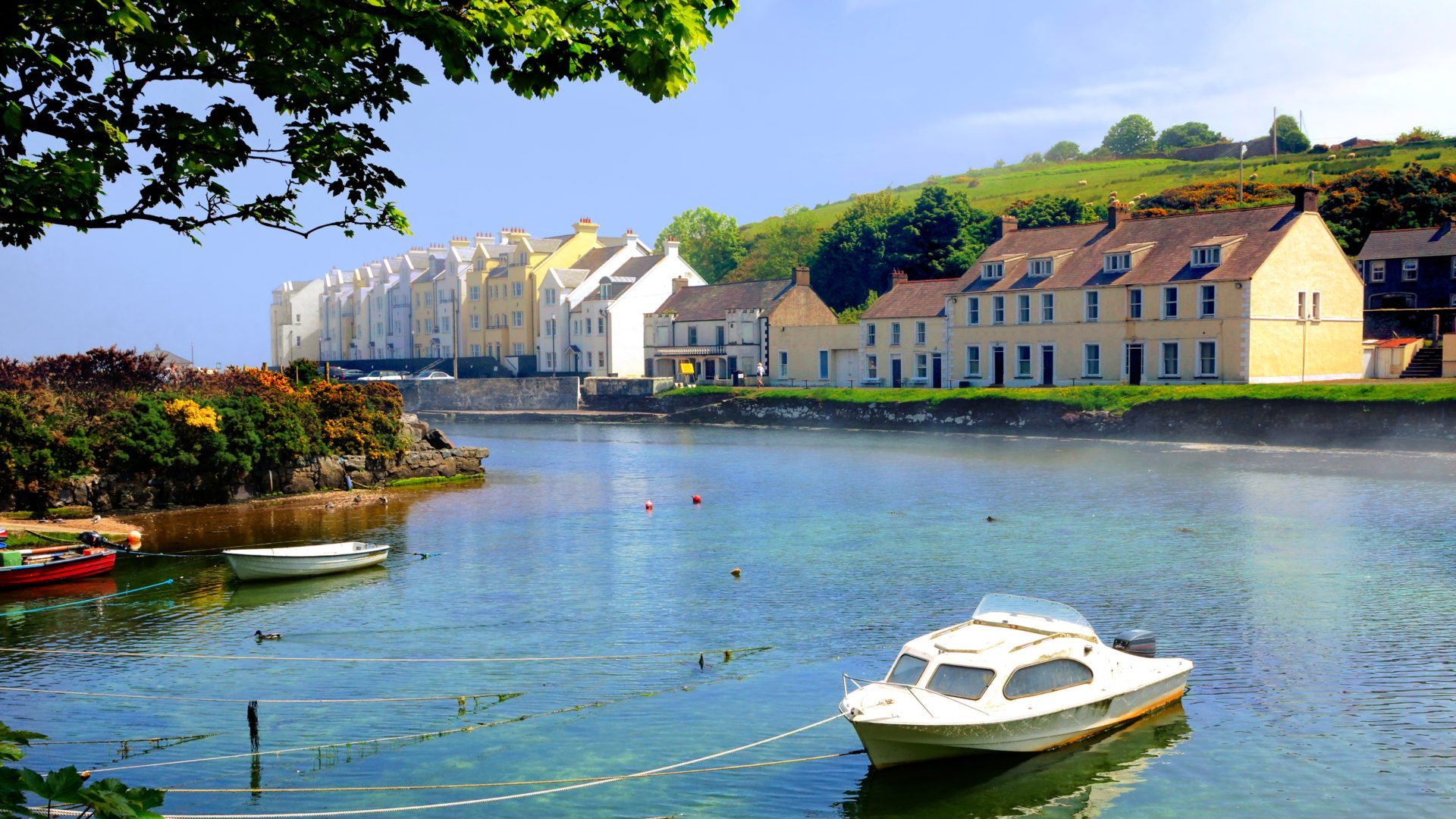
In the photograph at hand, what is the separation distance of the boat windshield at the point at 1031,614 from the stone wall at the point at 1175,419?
157ft

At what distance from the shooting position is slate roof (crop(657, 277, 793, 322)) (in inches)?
4230

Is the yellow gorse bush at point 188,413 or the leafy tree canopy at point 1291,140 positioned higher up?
the leafy tree canopy at point 1291,140

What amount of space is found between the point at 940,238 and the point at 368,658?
97524 mm

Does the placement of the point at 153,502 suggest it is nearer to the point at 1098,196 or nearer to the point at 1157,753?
the point at 1157,753

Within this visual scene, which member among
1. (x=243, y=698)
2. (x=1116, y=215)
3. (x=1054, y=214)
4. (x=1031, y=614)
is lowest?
(x=243, y=698)

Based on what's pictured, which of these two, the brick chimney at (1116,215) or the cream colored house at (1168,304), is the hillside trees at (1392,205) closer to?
the brick chimney at (1116,215)

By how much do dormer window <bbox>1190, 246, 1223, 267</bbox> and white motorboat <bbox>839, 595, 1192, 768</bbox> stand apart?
198 ft

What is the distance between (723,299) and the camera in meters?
112

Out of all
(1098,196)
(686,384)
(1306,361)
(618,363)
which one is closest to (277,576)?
(1306,361)

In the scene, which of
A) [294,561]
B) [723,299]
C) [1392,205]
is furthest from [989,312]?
[294,561]

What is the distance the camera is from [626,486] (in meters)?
52.8

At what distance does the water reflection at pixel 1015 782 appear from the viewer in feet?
52.0

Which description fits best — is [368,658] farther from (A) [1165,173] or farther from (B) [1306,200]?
(A) [1165,173]

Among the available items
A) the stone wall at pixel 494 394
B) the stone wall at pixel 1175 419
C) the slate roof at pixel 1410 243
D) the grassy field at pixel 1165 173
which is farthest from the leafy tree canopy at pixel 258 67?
the grassy field at pixel 1165 173
